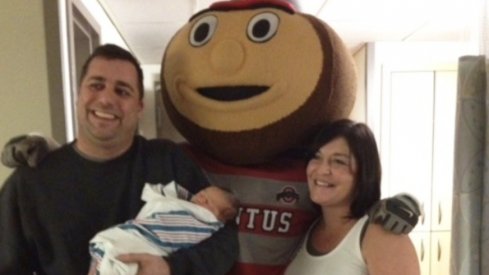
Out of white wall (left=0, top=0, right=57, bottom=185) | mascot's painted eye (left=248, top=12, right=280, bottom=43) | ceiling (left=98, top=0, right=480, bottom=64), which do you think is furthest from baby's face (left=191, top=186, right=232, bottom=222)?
ceiling (left=98, top=0, right=480, bottom=64)

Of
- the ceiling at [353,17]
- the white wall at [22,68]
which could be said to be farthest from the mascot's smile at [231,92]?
the ceiling at [353,17]

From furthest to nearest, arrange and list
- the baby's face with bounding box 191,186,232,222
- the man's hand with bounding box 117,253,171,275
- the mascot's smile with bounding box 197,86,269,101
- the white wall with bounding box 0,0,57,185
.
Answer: the white wall with bounding box 0,0,57,185 → the mascot's smile with bounding box 197,86,269,101 → the baby's face with bounding box 191,186,232,222 → the man's hand with bounding box 117,253,171,275

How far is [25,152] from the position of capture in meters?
1.02

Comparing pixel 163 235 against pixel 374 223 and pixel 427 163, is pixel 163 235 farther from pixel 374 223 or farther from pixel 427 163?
pixel 427 163

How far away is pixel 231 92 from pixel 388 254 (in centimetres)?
49

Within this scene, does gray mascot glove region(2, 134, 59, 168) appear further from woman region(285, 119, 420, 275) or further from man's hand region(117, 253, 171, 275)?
woman region(285, 119, 420, 275)

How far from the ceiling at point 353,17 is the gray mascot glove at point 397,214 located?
4.41ft

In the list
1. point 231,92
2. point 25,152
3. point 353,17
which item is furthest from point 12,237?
point 353,17

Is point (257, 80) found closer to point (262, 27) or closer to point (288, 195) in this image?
point (262, 27)

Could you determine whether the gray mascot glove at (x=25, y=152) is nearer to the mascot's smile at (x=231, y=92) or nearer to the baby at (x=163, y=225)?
the baby at (x=163, y=225)

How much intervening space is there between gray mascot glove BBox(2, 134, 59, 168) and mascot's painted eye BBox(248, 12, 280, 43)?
20.1 inches

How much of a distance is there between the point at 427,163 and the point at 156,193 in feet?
8.63

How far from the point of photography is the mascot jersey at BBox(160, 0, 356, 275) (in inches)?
45.8

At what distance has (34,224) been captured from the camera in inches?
39.3
